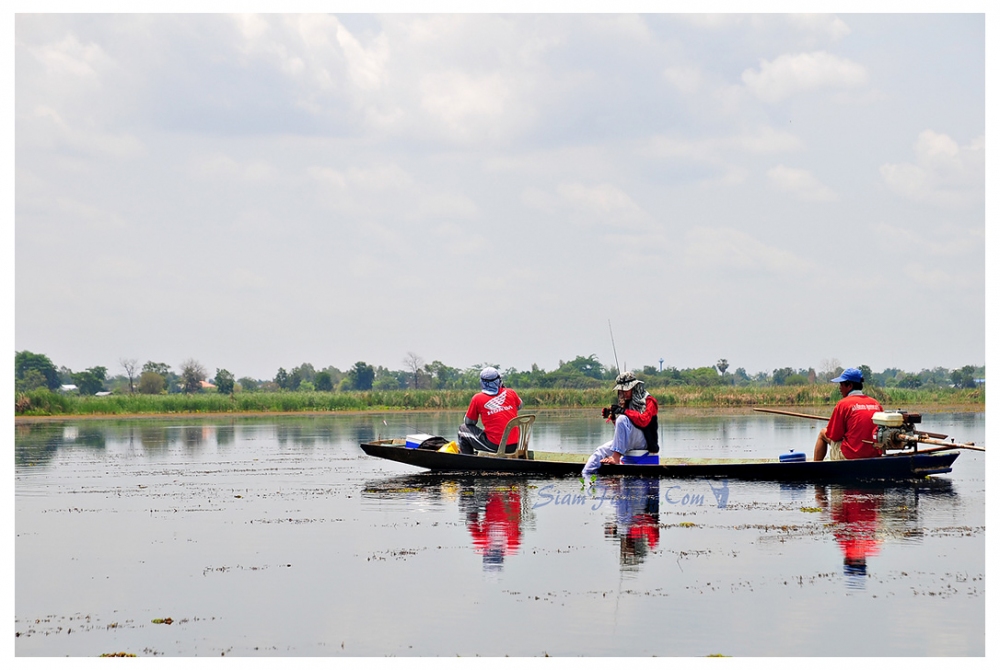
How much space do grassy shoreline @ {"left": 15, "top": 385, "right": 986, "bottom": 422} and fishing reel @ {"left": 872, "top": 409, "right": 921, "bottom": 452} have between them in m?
35.7

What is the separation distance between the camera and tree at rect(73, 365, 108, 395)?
308 ft

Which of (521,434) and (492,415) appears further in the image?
(521,434)

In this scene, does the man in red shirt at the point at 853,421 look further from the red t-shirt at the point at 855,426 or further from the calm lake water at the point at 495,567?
the calm lake water at the point at 495,567

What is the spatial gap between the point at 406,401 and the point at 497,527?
142ft

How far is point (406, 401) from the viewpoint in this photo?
56625 mm

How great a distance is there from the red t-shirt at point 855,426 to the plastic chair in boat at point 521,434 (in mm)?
5136

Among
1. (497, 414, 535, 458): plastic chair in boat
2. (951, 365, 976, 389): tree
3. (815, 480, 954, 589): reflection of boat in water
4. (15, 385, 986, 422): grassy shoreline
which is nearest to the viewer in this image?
(815, 480, 954, 589): reflection of boat in water

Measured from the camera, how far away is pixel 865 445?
17125mm

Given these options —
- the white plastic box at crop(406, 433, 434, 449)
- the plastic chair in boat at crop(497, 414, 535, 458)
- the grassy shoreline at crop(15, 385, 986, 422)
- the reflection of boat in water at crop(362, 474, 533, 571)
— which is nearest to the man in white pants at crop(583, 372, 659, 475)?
the reflection of boat in water at crop(362, 474, 533, 571)

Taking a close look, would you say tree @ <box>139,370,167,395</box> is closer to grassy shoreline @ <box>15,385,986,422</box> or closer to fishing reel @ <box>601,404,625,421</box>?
grassy shoreline @ <box>15,385,986,422</box>

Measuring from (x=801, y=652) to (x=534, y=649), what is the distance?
1967mm

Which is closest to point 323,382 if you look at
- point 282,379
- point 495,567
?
point 282,379

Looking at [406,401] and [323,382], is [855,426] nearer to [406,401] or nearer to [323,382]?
[406,401]

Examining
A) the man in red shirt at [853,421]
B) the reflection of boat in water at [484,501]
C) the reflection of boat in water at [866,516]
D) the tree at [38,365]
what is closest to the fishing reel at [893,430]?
the man in red shirt at [853,421]
